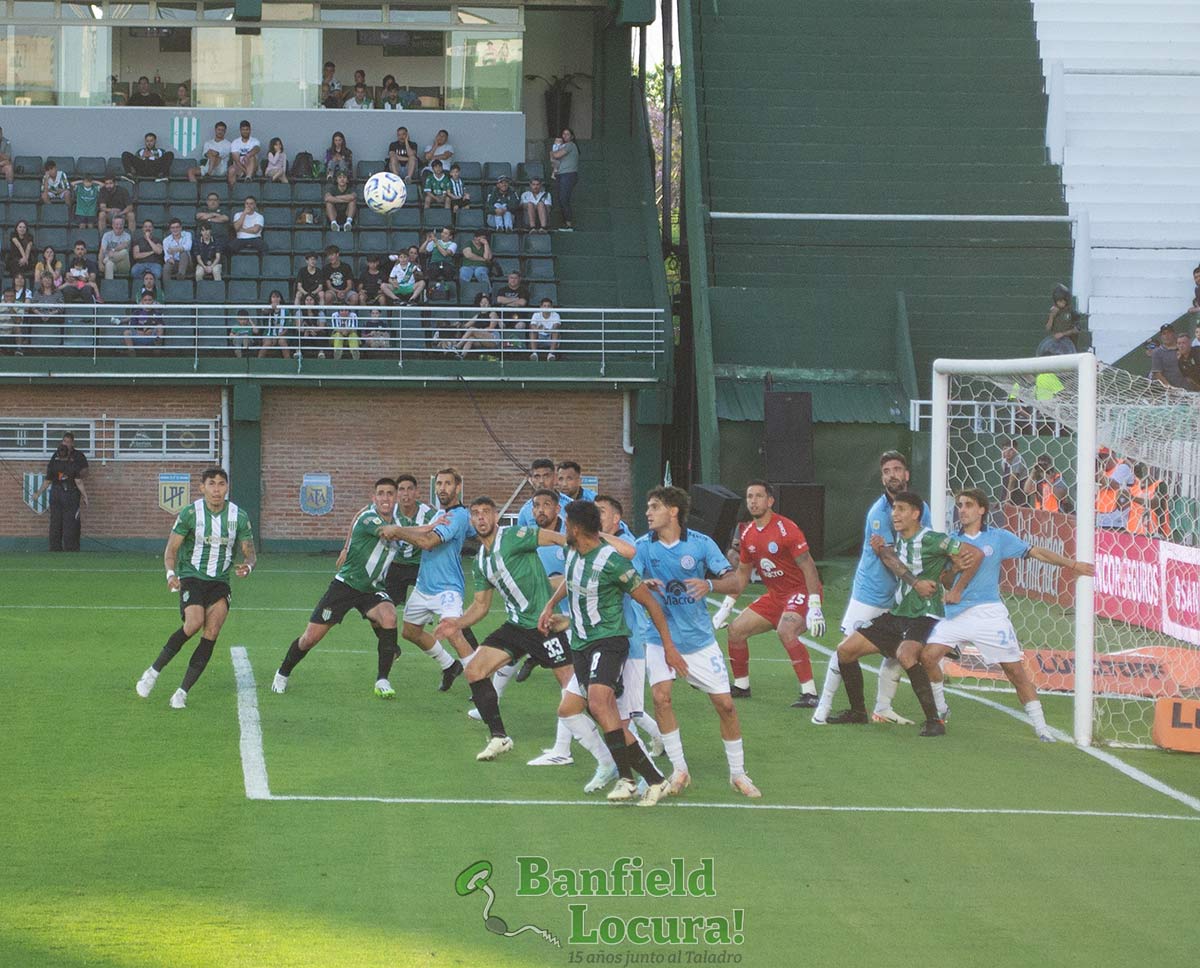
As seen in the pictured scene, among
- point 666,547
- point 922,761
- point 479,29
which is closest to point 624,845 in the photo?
point 666,547

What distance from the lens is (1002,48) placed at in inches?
1332

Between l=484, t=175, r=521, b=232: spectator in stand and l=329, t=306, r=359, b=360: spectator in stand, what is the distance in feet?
12.8

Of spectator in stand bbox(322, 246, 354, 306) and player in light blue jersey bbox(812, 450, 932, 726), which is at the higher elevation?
spectator in stand bbox(322, 246, 354, 306)

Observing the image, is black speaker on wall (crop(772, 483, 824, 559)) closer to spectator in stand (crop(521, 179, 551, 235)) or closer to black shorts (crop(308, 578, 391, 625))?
spectator in stand (crop(521, 179, 551, 235))

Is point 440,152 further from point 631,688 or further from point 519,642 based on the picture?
point 631,688

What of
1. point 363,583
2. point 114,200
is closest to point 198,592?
point 363,583

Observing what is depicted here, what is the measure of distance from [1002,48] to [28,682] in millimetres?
25515

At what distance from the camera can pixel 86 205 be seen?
104ft

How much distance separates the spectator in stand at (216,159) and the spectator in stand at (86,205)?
2002mm

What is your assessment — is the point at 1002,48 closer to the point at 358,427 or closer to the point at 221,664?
the point at 358,427

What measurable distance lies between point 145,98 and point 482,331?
453 inches

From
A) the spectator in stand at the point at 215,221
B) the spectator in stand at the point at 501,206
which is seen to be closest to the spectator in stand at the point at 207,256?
the spectator in stand at the point at 215,221

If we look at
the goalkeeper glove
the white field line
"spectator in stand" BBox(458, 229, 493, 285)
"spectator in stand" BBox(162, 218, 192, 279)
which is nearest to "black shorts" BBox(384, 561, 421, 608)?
the white field line

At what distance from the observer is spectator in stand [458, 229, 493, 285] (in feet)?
101
